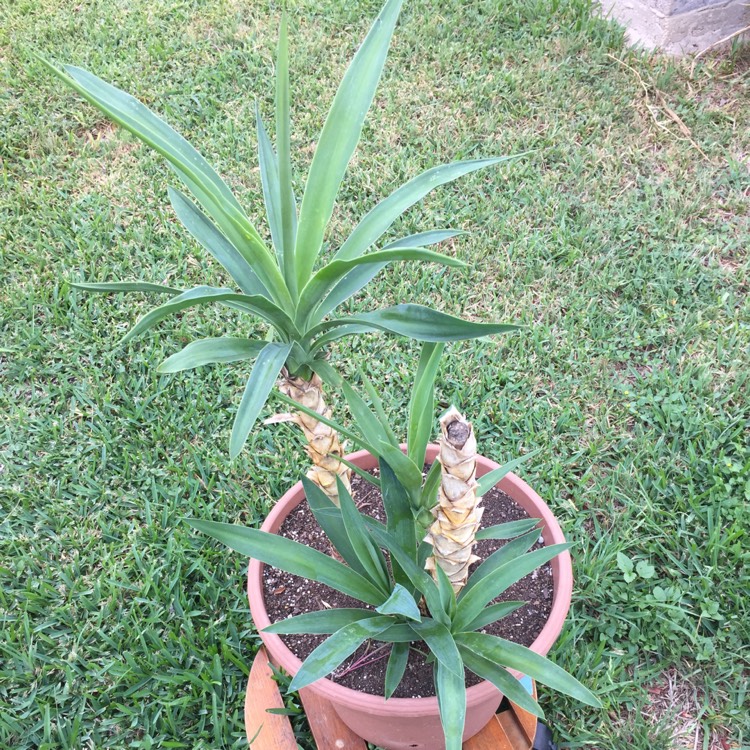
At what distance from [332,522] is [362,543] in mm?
95

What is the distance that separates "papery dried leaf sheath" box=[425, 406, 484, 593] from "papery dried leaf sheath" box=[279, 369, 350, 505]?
0.21 metres

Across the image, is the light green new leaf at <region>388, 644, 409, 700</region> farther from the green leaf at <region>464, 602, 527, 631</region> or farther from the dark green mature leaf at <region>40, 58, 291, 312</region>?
the dark green mature leaf at <region>40, 58, 291, 312</region>

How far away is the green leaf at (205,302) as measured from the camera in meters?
0.92

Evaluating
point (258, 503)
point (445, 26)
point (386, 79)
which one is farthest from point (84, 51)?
Result: point (258, 503)

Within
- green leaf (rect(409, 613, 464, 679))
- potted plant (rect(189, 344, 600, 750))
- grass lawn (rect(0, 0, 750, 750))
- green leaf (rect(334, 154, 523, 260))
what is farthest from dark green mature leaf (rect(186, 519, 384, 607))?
grass lawn (rect(0, 0, 750, 750))

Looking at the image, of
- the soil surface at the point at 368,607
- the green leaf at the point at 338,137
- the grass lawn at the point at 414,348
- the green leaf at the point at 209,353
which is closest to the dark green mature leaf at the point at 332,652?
the soil surface at the point at 368,607

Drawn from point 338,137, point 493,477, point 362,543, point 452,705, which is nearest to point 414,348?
point 493,477

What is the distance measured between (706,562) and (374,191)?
5.99 ft

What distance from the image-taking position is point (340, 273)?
974 mm

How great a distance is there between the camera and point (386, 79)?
3289mm

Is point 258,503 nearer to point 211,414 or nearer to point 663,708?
point 211,414

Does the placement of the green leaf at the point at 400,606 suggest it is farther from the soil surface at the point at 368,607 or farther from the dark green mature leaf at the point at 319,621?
the soil surface at the point at 368,607

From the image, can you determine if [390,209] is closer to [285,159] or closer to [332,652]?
[285,159]

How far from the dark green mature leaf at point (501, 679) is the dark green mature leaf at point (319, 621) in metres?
0.18
